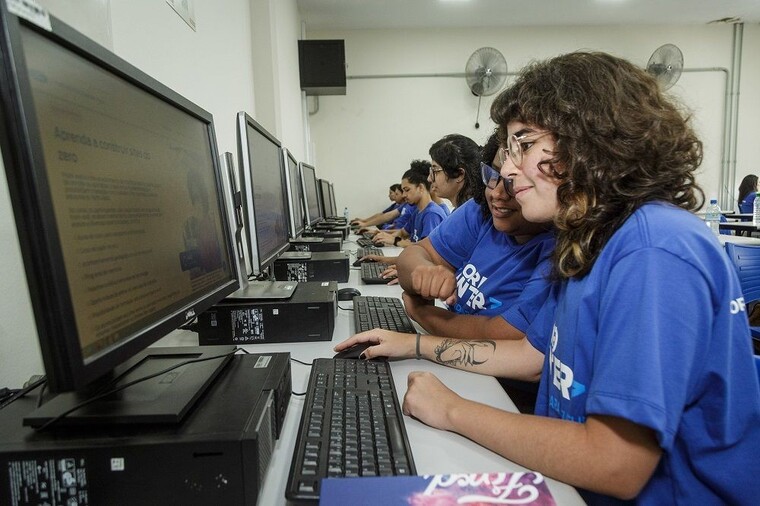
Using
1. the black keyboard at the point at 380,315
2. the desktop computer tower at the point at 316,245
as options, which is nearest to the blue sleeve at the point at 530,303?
the black keyboard at the point at 380,315

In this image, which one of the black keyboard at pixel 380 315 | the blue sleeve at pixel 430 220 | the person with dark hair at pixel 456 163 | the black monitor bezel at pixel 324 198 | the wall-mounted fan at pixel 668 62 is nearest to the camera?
the black keyboard at pixel 380 315

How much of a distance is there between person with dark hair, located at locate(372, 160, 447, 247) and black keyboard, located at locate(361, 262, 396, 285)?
1.09m

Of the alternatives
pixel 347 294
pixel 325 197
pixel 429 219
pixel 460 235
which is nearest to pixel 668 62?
pixel 429 219

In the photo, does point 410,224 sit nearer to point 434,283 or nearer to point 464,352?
point 434,283

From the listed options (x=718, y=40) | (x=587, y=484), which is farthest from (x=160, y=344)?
(x=718, y=40)

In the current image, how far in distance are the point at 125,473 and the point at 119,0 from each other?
43.9 inches

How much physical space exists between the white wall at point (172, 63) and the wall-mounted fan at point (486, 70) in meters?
2.65

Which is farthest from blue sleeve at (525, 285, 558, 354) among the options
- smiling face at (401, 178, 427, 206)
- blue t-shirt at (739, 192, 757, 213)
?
blue t-shirt at (739, 192, 757, 213)

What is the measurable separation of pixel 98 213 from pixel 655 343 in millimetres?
616

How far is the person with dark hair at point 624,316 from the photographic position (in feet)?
1.69

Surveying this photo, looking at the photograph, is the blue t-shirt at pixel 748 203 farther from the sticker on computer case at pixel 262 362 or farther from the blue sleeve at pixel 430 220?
the sticker on computer case at pixel 262 362

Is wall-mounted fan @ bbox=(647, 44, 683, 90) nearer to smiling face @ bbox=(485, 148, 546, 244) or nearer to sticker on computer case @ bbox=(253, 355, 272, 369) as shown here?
smiling face @ bbox=(485, 148, 546, 244)

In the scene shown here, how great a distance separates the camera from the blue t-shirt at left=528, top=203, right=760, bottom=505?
510mm

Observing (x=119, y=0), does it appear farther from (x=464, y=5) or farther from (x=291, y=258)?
(x=464, y=5)
